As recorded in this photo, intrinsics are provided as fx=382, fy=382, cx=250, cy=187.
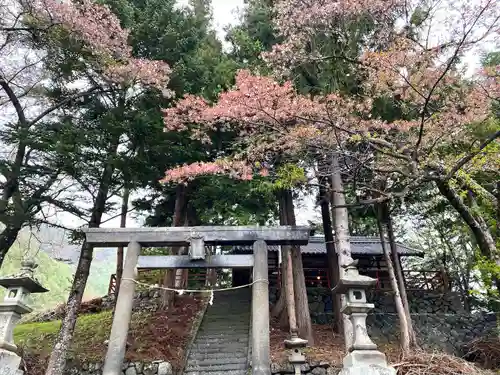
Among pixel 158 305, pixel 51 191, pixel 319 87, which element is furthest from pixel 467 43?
pixel 158 305

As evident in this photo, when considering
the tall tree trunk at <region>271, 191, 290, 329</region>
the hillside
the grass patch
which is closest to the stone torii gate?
the grass patch

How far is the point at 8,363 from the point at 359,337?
5643 millimetres

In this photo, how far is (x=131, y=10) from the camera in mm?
10523

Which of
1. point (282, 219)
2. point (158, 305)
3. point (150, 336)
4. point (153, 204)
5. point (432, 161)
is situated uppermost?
point (153, 204)

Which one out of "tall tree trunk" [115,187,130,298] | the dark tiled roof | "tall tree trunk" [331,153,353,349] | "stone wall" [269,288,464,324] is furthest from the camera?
the dark tiled roof

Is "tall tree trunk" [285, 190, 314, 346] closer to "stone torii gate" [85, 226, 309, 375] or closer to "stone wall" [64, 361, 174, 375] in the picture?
"stone wall" [64, 361, 174, 375]

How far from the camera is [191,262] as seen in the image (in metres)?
7.38

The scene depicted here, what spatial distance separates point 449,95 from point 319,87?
3049 millimetres

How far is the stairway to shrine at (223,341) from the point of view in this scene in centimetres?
940

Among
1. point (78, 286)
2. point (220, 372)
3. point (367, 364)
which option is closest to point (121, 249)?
point (78, 286)

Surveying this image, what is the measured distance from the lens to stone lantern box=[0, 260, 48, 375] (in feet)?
20.4

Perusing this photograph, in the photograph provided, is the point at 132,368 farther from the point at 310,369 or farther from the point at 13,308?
the point at 310,369

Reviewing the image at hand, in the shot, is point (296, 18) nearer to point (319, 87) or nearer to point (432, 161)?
point (319, 87)

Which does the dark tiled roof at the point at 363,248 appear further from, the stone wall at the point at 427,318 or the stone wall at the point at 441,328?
the stone wall at the point at 441,328
